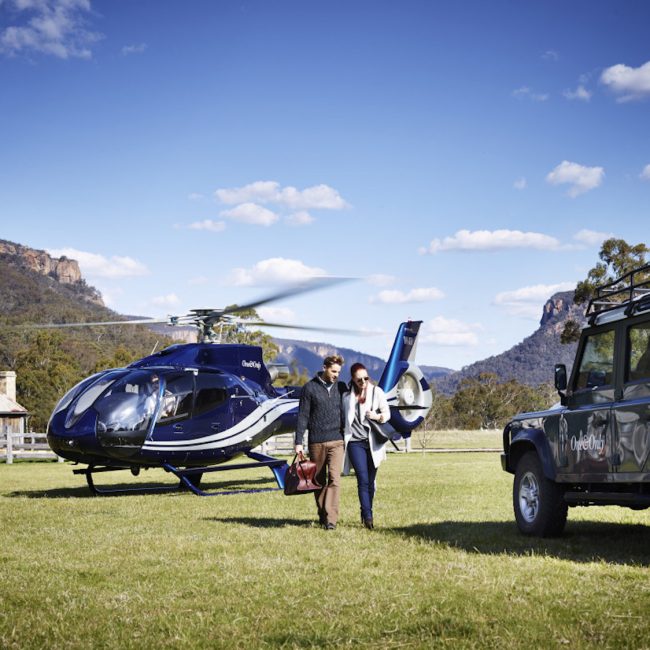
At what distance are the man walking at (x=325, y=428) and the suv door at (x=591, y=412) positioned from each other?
2.88 meters

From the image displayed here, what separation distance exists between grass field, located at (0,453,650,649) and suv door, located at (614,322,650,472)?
2.92 feet

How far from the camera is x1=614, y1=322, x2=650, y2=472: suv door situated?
25.4ft

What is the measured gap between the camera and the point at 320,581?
7305 millimetres

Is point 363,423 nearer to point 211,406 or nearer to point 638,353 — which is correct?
point 638,353

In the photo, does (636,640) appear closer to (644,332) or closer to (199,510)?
(644,332)

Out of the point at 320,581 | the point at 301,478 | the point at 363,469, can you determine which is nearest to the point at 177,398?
the point at 301,478

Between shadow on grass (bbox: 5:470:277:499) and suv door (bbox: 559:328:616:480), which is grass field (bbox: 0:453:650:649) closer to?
suv door (bbox: 559:328:616:480)

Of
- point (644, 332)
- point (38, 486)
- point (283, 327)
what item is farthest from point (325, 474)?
point (38, 486)

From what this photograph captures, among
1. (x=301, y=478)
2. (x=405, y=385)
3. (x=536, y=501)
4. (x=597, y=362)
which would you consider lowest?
(x=536, y=501)

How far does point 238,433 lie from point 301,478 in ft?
22.7

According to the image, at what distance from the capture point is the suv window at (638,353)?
8.23 meters

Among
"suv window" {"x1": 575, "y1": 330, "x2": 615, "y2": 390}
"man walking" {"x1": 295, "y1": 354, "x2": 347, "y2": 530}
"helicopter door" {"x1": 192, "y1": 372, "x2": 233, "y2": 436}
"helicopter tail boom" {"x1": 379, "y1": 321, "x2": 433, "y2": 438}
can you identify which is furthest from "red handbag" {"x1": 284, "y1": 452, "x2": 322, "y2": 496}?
"helicopter tail boom" {"x1": 379, "y1": 321, "x2": 433, "y2": 438}

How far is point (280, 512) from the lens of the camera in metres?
13.2

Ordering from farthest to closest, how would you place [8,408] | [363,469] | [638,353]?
[8,408] < [363,469] < [638,353]
